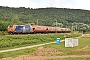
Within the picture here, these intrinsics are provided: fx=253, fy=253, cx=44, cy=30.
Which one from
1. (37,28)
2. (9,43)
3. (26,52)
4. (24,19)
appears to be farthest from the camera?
(24,19)

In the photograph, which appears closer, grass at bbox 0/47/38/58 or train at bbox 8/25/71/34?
grass at bbox 0/47/38/58

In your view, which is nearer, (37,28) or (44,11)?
(37,28)

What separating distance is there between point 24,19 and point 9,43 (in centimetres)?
11032

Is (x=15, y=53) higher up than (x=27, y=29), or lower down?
lower down

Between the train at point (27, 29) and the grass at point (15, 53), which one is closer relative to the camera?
A: the grass at point (15, 53)

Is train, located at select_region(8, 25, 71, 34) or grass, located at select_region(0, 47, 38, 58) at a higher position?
train, located at select_region(8, 25, 71, 34)

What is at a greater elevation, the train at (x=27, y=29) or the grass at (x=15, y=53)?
the train at (x=27, y=29)

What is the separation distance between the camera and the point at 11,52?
32.0m

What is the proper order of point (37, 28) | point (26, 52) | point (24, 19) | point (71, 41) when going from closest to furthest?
1. point (26, 52)
2. point (71, 41)
3. point (37, 28)
4. point (24, 19)

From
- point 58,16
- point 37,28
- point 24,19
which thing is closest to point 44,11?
point 58,16

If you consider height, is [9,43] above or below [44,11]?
below

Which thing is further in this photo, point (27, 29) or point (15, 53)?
point (27, 29)

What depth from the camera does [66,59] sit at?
28.7 meters

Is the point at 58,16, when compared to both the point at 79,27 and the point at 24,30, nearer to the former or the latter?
the point at 79,27
